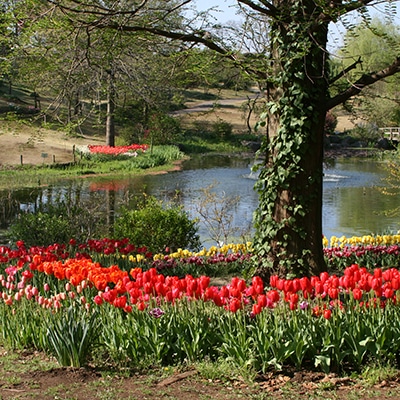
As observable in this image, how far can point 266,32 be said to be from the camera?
8.59 meters

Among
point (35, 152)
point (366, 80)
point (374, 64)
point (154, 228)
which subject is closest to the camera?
point (366, 80)

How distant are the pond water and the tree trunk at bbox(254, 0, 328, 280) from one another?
16.1 ft

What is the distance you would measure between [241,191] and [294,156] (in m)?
15.7

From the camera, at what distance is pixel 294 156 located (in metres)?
7.25

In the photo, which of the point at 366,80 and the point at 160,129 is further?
the point at 160,129

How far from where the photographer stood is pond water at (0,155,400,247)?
16.3 meters

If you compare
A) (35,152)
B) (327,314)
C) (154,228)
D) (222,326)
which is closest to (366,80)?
(327,314)

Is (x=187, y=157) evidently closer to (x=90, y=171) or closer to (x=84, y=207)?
(x=90, y=171)

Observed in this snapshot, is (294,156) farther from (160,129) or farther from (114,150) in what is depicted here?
(160,129)

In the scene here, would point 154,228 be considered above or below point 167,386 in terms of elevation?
above

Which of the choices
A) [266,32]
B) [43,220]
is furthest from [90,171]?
[266,32]

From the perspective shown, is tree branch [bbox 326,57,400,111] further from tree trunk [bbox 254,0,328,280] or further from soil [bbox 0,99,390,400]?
soil [bbox 0,99,390,400]

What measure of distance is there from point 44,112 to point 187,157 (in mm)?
27822

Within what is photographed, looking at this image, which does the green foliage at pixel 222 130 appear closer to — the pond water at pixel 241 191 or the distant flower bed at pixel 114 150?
the pond water at pixel 241 191
